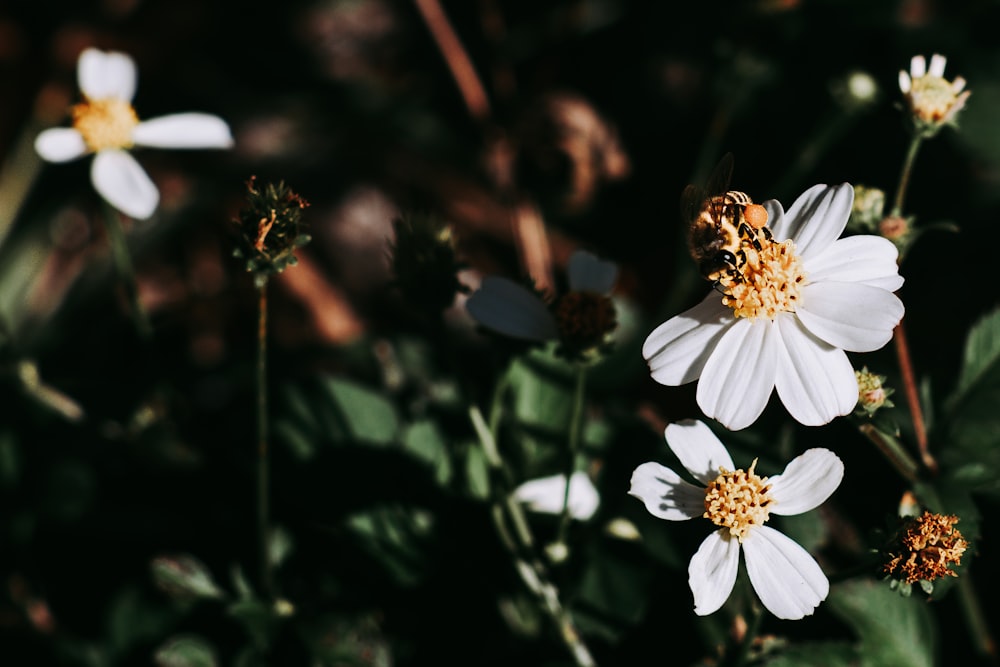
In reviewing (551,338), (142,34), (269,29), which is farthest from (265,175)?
(551,338)

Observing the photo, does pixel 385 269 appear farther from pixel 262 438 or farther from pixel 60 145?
pixel 262 438

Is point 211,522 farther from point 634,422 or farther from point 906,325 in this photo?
point 906,325

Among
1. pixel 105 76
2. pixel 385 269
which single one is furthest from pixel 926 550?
pixel 385 269

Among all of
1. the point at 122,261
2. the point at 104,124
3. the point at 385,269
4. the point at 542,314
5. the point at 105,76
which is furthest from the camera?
the point at 385,269

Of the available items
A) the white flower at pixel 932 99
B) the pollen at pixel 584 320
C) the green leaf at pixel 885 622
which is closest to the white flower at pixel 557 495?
the pollen at pixel 584 320

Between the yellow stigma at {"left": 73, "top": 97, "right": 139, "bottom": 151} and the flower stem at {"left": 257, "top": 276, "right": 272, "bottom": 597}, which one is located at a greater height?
the yellow stigma at {"left": 73, "top": 97, "right": 139, "bottom": 151}

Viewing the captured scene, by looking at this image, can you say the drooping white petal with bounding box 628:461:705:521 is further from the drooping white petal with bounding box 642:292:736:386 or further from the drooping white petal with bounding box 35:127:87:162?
the drooping white petal with bounding box 35:127:87:162

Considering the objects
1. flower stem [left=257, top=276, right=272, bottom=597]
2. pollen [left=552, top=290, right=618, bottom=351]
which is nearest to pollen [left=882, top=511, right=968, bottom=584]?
pollen [left=552, top=290, right=618, bottom=351]
